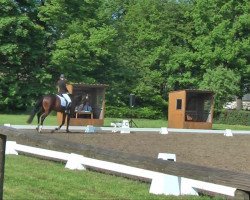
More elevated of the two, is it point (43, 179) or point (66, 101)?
point (66, 101)

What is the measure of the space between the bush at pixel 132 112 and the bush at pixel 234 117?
18.6 ft

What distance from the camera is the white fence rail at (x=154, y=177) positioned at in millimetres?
8539

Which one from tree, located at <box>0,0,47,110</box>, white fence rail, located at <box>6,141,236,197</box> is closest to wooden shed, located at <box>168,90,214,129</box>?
tree, located at <box>0,0,47,110</box>

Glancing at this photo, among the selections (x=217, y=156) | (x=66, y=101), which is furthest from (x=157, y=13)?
(x=217, y=156)

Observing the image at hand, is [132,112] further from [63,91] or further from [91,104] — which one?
[63,91]

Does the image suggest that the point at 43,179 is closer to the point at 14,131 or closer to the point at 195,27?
the point at 14,131

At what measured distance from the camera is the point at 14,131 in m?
6.73

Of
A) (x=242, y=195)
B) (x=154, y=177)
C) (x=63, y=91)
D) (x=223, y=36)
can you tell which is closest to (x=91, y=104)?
(x=63, y=91)

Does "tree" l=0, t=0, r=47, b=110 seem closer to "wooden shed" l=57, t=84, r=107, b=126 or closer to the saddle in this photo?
"wooden shed" l=57, t=84, r=107, b=126

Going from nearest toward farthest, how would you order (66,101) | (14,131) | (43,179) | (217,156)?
(14,131)
(43,179)
(217,156)
(66,101)

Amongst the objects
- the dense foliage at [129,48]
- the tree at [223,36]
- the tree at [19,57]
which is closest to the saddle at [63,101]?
the tree at [19,57]

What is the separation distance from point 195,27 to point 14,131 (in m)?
46.4

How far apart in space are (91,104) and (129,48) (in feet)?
75.7

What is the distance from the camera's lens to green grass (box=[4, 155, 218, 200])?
7987 mm
